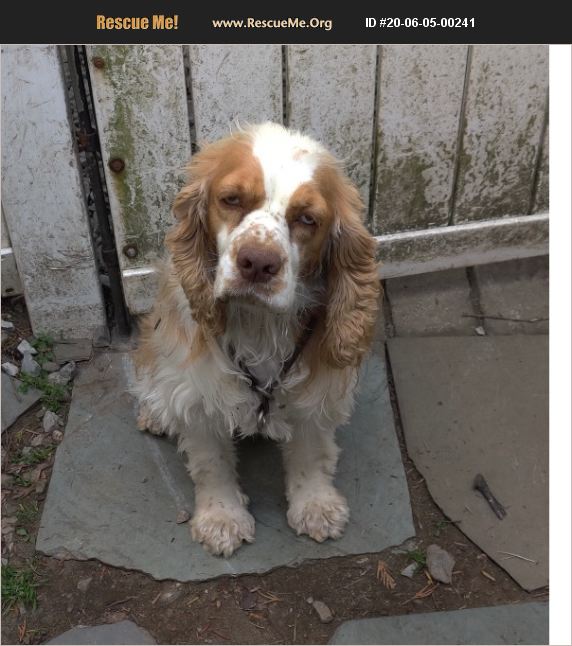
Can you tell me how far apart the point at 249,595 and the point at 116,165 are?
1771 mm

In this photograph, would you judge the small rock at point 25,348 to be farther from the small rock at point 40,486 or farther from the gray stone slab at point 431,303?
the gray stone slab at point 431,303

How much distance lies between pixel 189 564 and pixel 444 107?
218 cm

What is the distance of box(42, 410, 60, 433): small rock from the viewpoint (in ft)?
9.98

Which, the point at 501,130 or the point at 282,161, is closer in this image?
the point at 282,161

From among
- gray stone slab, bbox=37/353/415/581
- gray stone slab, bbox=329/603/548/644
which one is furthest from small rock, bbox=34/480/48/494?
Result: gray stone slab, bbox=329/603/548/644

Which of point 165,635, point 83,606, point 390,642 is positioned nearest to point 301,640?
point 390,642

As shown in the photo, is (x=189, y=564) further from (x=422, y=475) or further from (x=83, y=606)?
(x=422, y=475)

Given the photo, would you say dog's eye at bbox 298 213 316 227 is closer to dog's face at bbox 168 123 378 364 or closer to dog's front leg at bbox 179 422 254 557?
dog's face at bbox 168 123 378 364

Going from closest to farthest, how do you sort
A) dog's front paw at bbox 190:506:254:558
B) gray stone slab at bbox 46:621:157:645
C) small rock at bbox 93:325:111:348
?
gray stone slab at bbox 46:621:157:645 < dog's front paw at bbox 190:506:254:558 < small rock at bbox 93:325:111:348

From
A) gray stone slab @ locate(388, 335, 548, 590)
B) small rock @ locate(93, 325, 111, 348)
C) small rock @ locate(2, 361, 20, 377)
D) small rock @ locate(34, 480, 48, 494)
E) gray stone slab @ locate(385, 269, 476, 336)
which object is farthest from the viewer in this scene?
gray stone slab @ locate(385, 269, 476, 336)

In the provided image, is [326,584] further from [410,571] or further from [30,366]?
[30,366]

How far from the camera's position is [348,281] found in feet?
7.31

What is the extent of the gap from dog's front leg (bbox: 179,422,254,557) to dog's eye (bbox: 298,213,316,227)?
0.93 meters

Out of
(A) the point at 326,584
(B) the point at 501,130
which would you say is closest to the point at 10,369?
(A) the point at 326,584
